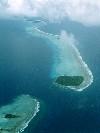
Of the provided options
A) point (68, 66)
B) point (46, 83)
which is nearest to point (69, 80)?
point (46, 83)

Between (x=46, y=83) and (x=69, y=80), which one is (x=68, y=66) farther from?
(x=46, y=83)

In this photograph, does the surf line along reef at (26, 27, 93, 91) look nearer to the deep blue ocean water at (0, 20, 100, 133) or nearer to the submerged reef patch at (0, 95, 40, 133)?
the deep blue ocean water at (0, 20, 100, 133)

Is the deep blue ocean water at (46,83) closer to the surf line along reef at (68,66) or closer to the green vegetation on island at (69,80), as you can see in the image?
the surf line along reef at (68,66)

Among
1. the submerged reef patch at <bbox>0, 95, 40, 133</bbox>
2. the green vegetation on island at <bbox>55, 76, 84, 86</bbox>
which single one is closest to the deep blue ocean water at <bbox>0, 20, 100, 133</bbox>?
the submerged reef patch at <bbox>0, 95, 40, 133</bbox>

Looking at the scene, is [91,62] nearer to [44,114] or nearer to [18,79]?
[18,79]

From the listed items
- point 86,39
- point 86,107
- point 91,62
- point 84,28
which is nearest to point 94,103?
point 86,107

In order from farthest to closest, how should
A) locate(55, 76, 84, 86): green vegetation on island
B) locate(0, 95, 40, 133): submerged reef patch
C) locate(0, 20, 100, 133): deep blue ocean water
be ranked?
locate(55, 76, 84, 86): green vegetation on island < locate(0, 20, 100, 133): deep blue ocean water < locate(0, 95, 40, 133): submerged reef patch
